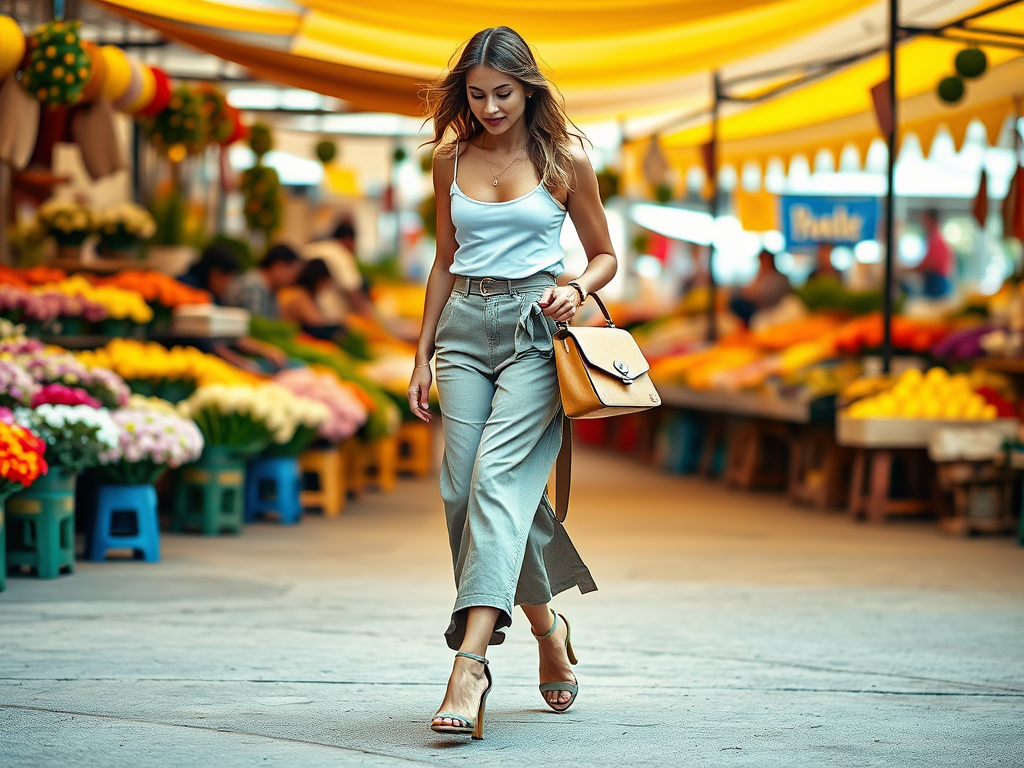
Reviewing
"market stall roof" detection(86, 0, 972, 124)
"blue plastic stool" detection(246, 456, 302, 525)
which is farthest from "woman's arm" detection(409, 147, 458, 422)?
"blue plastic stool" detection(246, 456, 302, 525)

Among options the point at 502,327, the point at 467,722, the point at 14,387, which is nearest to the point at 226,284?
the point at 14,387

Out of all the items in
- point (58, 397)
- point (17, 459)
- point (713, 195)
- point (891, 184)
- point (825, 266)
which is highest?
point (713, 195)

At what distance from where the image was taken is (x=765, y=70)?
9953 millimetres

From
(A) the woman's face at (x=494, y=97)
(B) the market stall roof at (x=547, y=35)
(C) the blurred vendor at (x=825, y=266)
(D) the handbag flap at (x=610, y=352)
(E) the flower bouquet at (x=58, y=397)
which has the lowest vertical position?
(E) the flower bouquet at (x=58, y=397)

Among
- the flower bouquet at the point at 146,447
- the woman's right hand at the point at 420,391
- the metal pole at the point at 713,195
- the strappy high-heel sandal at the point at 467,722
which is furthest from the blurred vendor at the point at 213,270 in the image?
the strappy high-heel sandal at the point at 467,722

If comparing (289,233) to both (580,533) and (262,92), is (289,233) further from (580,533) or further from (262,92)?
(580,533)

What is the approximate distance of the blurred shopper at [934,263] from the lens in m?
14.6

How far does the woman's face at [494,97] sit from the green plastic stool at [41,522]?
2.80 m

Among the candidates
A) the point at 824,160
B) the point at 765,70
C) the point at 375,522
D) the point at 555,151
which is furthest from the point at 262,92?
the point at 555,151

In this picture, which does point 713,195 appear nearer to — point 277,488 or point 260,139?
point 260,139

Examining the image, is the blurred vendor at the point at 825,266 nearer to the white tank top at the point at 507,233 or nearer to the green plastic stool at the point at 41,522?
the green plastic stool at the point at 41,522

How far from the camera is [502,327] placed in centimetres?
329

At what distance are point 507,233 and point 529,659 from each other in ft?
4.87

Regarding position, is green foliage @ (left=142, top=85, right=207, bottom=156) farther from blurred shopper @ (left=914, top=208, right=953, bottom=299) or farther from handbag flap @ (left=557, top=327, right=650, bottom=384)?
blurred shopper @ (left=914, top=208, right=953, bottom=299)
